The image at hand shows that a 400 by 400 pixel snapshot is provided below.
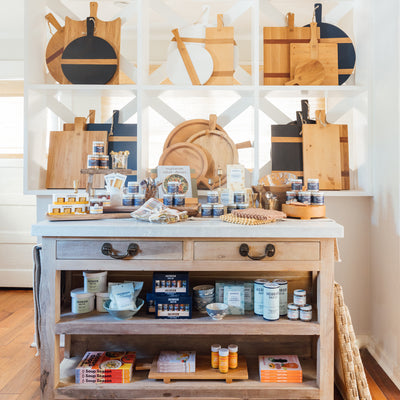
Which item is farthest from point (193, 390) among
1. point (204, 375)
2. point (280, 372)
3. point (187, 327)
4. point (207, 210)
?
point (207, 210)

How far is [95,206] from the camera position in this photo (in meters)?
1.81

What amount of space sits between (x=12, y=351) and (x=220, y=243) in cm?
153

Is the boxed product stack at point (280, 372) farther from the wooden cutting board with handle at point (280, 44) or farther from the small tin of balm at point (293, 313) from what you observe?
the wooden cutting board with handle at point (280, 44)

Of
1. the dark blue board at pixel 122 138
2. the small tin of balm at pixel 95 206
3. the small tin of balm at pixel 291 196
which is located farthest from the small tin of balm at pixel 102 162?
the small tin of balm at pixel 291 196

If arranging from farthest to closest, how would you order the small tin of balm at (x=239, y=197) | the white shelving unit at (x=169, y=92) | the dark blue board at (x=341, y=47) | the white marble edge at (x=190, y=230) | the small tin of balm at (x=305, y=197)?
the dark blue board at (x=341, y=47) → the white shelving unit at (x=169, y=92) → the small tin of balm at (x=239, y=197) → the small tin of balm at (x=305, y=197) → the white marble edge at (x=190, y=230)

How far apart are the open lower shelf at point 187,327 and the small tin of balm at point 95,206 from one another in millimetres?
469

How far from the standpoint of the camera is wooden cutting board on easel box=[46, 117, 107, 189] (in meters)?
2.30

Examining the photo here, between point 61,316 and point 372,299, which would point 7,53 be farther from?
point 372,299

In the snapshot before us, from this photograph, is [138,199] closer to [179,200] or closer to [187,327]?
[179,200]

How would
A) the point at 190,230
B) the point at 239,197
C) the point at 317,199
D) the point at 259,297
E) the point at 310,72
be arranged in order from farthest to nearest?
the point at 310,72 < the point at 239,197 < the point at 317,199 < the point at 259,297 < the point at 190,230

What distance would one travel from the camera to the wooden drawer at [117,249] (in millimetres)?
1662

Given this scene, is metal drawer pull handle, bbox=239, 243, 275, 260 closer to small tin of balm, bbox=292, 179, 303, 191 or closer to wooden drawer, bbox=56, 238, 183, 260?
wooden drawer, bbox=56, 238, 183, 260

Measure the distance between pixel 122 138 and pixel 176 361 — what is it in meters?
1.26

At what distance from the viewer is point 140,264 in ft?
5.45
